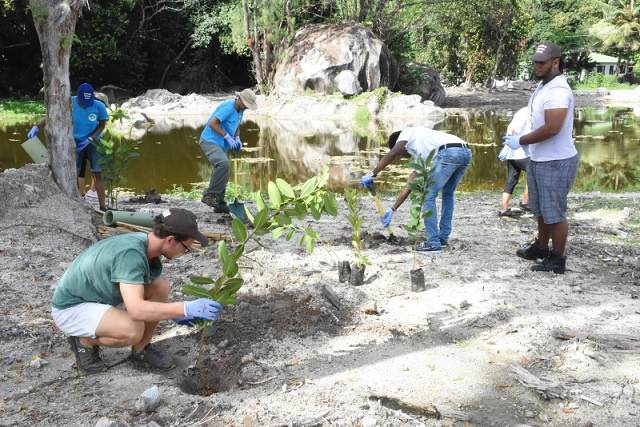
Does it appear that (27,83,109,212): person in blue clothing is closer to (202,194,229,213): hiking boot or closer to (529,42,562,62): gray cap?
(202,194,229,213): hiking boot

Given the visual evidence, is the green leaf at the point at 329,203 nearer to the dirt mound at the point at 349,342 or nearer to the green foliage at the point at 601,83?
the dirt mound at the point at 349,342

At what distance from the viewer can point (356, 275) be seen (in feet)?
15.6

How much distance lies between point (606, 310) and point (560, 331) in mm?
673

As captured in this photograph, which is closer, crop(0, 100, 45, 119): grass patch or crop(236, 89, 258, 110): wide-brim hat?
crop(236, 89, 258, 110): wide-brim hat

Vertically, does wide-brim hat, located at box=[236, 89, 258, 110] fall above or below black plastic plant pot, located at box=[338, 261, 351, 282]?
above

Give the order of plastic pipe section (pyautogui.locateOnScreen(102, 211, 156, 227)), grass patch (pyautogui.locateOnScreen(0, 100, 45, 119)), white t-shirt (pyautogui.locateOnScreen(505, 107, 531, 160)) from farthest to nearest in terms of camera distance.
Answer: grass patch (pyautogui.locateOnScreen(0, 100, 45, 119)) → white t-shirt (pyautogui.locateOnScreen(505, 107, 531, 160)) → plastic pipe section (pyautogui.locateOnScreen(102, 211, 156, 227))

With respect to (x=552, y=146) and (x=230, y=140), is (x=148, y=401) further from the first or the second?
(x=230, y=140)

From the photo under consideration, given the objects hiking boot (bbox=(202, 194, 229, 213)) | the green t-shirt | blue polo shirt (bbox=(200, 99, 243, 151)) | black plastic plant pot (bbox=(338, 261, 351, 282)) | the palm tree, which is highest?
the palm tree

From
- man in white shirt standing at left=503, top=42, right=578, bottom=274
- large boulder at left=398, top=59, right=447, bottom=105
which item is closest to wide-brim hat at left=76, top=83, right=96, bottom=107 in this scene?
man in white shirt standing at left=503, top=42, right=578, bottom=274

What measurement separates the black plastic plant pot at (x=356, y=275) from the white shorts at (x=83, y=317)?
2.09 m

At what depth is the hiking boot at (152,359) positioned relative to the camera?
3.53m

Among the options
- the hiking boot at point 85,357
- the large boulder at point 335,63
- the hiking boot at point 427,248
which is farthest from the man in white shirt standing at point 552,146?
the large boulder at point 335,63

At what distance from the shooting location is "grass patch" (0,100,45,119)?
2219 centimetres

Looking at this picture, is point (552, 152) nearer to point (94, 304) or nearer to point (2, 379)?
point (94, 304)
